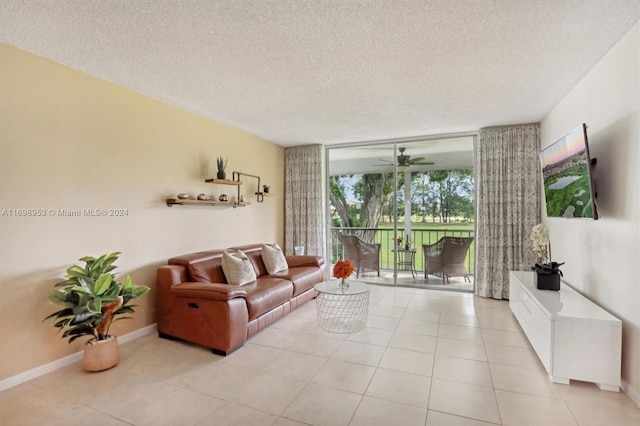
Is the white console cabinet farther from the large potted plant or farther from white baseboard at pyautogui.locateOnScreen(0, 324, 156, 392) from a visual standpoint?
white baseboard at pyautogui.locateOnScreen(0, 324, 156, 392)

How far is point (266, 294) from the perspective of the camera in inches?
131

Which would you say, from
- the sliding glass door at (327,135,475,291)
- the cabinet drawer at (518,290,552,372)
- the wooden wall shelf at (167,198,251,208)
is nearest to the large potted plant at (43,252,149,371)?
the wooden wall shelf at (167,198,251,208)

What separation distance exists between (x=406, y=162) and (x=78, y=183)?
458 cm

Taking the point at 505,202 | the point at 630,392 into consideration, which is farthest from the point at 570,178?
the point at 505,202

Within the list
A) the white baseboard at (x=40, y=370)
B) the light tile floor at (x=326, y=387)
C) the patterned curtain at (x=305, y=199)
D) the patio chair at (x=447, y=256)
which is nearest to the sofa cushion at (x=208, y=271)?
the light tile floor at (x=326, y=387)

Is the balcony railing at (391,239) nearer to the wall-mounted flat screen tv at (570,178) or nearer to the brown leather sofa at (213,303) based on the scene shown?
the wall-mounted flat screen tv at (570,178)

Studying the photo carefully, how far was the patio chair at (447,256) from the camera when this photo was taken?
5078 millimetres

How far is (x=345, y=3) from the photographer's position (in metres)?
1.86

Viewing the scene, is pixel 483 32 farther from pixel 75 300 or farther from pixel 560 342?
pixel 75 300

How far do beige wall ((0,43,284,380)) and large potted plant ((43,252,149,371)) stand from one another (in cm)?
23

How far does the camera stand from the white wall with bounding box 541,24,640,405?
2127mm

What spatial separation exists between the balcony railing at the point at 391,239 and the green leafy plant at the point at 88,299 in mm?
3953

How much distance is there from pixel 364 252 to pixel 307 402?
374cm

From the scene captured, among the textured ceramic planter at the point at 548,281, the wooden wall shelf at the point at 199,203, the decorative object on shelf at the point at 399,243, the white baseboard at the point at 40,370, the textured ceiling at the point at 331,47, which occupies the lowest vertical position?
the white baseboard at the point at 40,370
